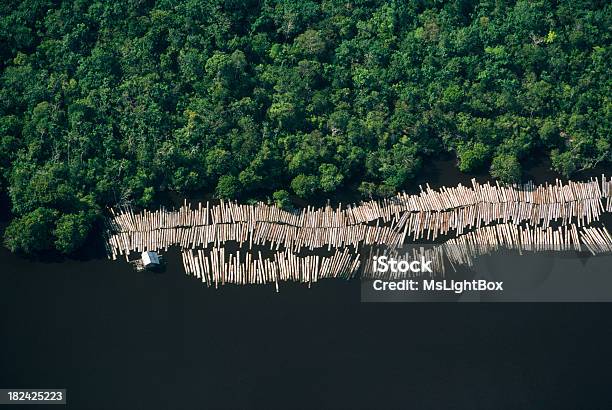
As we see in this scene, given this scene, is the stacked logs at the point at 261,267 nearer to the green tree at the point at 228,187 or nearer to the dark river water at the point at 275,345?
the dark river water at the point at 275,345

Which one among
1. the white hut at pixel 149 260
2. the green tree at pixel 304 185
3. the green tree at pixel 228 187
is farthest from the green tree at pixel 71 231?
the green tree at pixel 304 185

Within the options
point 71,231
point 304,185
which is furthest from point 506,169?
point 71,231

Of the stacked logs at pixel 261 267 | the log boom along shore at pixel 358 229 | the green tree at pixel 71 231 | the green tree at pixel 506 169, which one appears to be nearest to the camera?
the green tree at pixel 71 231

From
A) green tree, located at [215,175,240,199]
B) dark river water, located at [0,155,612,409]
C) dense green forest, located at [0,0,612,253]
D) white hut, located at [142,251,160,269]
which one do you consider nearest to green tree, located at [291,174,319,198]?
dense green forest, located at [0,0,612,253]

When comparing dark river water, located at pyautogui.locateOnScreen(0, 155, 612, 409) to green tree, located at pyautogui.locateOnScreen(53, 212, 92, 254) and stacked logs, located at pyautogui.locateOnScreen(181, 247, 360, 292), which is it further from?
green tree, located at pyautogui.locateOnScreen(53, 212, 92, 254)

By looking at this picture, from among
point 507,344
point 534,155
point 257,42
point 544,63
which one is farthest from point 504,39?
point 507,344

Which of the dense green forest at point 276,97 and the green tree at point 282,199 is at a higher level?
the dense green forest at point 276,97

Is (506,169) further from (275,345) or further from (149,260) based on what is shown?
(149,260)
